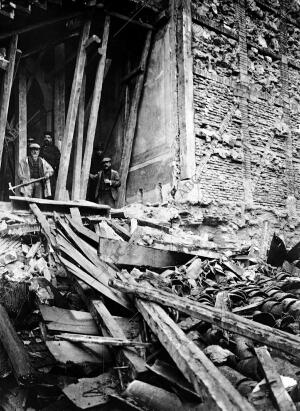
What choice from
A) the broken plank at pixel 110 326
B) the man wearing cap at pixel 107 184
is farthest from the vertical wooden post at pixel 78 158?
the broken plank at pixel 110 326

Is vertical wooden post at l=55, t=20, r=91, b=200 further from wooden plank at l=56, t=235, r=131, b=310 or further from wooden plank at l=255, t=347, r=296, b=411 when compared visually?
wooden plank at l=255, t=347, r=296, b=411

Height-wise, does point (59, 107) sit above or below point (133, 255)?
above

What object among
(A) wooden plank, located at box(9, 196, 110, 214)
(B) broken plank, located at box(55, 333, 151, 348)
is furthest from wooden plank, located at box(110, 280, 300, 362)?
(A) wooden plank, located at box(9, 196, 110, 214)

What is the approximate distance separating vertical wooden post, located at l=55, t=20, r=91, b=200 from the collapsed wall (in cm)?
210

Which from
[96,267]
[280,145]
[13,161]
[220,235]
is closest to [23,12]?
[13,161]

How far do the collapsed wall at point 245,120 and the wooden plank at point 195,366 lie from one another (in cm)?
418

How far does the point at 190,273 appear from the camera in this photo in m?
4.35

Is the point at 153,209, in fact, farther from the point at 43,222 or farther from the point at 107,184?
the point at 43,222

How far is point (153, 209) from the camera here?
6715mm

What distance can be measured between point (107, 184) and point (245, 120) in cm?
318

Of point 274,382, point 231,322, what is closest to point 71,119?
point 231,322

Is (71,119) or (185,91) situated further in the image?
(185,91)

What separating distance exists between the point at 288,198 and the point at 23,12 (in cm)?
634

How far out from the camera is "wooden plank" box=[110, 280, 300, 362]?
2.17 m
